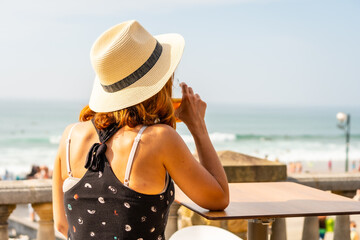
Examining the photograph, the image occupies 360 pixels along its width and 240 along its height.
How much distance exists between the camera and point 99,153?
193 centimetres

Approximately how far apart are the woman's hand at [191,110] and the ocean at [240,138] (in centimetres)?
3498

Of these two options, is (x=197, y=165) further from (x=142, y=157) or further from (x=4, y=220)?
(x=4, y=220)

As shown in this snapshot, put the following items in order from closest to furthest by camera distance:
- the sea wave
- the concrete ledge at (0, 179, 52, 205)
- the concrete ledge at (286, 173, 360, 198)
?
1. the concrete ledge at (0, 179, 52, 205)
2. the concrete ledge at (286, 173, 360, 198)
3. the sea wave

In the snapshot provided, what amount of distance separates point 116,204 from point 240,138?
5440cm

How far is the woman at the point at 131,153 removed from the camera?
6.27ft

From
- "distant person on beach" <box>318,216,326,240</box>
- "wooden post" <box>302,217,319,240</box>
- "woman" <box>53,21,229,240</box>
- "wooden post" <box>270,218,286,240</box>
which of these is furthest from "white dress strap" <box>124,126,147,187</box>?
"distant person on beach" <box>318,216,326,240</box>

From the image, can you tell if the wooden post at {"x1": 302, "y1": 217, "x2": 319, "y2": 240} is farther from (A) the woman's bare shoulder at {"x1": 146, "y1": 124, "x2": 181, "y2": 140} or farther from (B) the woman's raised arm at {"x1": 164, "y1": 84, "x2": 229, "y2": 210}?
(A) the woman's bare shoulder at {"x1": 146, "y1": 124, "x2": 181, "y2": 140}

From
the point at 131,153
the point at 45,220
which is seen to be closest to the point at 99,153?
the point at 131,153

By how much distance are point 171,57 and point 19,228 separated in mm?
12004

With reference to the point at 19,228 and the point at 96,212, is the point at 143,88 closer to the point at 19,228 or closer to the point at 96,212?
the point at 96,212

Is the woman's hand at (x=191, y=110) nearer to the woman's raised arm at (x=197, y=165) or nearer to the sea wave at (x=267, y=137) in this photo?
the woman's raised arm at (x=197, y=165)

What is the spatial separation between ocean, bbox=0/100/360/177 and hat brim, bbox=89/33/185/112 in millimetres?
35047

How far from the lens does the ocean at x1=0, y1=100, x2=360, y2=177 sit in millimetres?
43500

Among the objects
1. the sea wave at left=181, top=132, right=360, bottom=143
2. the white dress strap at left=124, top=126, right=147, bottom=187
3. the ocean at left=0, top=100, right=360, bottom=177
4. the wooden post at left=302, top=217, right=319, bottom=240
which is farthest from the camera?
the sea wave at left=181, top=132, right=360, bottom=143
